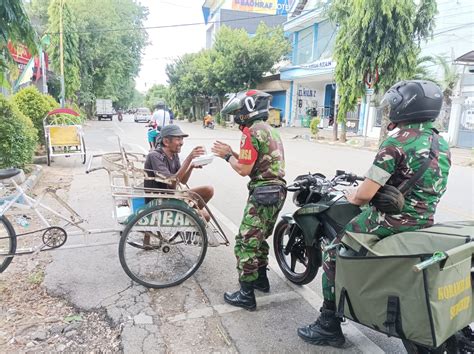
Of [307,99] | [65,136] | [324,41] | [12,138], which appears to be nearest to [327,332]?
[12,138]

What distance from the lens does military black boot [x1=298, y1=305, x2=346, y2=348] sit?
2758 mm

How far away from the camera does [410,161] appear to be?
86.9 inches

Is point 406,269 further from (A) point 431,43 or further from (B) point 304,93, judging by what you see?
(B) point 304,93

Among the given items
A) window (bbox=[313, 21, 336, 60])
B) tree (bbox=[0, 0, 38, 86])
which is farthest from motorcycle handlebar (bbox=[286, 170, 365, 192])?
window (bbox=[313, 21, 336, 60])

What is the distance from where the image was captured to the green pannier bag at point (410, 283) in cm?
184

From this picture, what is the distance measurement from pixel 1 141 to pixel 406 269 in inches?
302

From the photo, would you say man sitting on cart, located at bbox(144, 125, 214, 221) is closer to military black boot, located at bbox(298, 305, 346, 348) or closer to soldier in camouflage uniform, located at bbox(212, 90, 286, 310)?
soldier in camouflage uniform, located at bbox(212, 90, 286, 310)

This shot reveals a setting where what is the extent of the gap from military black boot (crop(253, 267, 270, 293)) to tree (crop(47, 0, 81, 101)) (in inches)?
812

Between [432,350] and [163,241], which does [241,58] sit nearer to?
[163,241]

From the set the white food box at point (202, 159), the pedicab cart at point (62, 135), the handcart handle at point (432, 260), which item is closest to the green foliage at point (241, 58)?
the pedicab cart at point (62, 135)

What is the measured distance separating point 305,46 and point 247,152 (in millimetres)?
30518

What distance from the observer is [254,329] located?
9.71ft

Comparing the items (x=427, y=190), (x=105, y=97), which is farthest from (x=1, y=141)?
(x=105, y=97)

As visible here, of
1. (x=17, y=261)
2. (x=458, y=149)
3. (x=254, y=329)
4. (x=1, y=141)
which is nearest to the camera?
(x=254, y=329)
